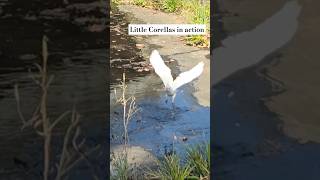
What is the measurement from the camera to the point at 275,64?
118 inches

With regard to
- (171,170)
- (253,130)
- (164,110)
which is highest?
(164,110)

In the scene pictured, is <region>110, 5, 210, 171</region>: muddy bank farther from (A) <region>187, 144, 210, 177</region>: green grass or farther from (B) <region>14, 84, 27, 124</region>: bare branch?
(B) <region>14, 84, 27, 124</region>: bare branch

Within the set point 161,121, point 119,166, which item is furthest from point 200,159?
point 119,166

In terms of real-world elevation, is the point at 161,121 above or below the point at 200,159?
above

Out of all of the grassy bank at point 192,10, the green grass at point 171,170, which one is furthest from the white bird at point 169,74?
the green grass at point 171,170

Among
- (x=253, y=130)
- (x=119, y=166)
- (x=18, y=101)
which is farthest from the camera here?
(x=253, y=130)

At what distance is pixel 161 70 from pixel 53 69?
532 mm

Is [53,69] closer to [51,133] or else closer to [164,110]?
[51,133]

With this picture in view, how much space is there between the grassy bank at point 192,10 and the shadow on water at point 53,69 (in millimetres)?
259

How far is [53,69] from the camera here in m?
2.77

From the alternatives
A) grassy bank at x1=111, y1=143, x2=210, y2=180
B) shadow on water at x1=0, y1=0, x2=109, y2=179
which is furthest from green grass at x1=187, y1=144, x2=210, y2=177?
shadow on water at x1=0, y1=0, x2=109, y2=179

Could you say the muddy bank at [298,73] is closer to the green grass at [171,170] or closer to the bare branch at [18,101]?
the green grass at [171,170]

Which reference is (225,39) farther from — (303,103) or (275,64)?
(303,103)

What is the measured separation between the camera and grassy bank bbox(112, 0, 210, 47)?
9.62ft
